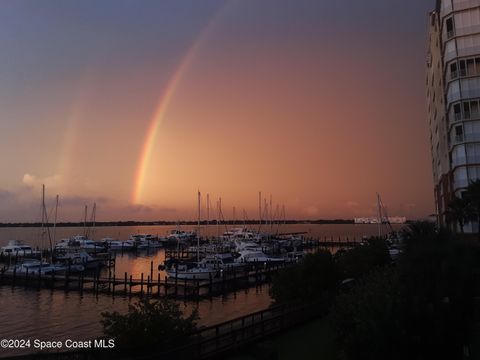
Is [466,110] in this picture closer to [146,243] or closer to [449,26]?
[449,26]

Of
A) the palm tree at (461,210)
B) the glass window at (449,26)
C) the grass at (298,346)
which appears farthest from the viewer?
the glass window at (449,26)

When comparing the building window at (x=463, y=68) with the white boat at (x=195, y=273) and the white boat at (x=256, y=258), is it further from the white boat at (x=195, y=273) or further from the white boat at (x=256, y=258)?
the white boat at (x=256, y=258)

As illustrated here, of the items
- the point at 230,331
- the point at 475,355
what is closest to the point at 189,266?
the point at 230,331

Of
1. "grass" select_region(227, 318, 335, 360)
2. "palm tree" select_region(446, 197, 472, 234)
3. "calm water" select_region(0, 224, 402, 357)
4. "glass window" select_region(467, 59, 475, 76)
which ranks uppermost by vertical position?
"glass window" select_region(467, 59, 475, 76)

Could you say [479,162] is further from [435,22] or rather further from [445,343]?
[445,343]

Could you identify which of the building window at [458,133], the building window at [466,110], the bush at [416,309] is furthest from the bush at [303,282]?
the building window at [466,110]

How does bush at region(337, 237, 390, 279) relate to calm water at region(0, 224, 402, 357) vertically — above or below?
above

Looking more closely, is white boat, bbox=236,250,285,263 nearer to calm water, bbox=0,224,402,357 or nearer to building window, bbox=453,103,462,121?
calm water, bbox=0,224,402,357

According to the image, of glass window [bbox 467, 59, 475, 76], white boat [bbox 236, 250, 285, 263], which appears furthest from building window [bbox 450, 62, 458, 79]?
white boat [bbox 236, 250, 285, 263]

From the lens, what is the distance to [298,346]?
25062mm

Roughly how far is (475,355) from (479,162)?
159ft

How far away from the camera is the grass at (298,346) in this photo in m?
19.9

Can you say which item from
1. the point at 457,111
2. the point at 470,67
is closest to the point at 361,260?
the point at 457,111

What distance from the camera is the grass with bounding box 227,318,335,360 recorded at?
784 inches
